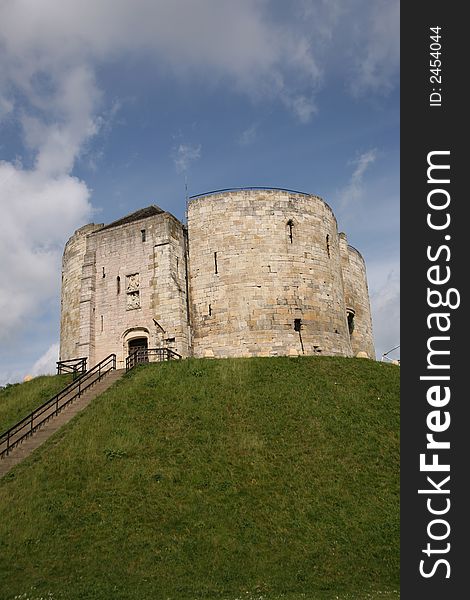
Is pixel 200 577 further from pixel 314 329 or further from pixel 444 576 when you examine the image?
pixel 314 329

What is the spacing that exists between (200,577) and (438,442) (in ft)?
17.0

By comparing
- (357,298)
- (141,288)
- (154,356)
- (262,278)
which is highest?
(357,298)

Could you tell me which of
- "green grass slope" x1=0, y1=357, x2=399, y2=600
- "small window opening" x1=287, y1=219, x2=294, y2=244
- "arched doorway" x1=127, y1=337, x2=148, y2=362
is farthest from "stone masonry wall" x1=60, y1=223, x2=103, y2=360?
"green grass slope" x1=0, y1=357, x2=399, y2=600

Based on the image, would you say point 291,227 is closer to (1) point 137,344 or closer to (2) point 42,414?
(1) point 137,344

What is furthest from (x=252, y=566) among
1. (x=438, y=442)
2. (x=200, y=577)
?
(x=438, y=442)

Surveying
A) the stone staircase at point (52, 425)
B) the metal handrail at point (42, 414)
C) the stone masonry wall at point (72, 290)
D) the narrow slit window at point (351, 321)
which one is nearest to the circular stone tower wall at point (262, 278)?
the narrow slit window at point (351, 321)

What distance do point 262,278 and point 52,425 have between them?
12.1m

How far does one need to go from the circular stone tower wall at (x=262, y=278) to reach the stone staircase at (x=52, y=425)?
588 centimetres

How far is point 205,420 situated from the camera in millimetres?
16781

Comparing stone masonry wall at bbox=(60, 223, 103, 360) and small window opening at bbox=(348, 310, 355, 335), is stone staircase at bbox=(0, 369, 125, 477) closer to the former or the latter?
stone masonry wall at bbox=(60, 223, 103, 360)

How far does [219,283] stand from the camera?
26.4 metres

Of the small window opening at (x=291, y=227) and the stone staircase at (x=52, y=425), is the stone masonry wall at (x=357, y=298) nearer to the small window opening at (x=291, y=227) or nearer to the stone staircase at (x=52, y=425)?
the small window opening at (x=291, y=227)

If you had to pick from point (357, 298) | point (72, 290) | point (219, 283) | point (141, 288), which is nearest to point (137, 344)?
point (141, 288)

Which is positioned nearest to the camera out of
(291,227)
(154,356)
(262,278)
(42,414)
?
(42,414)
